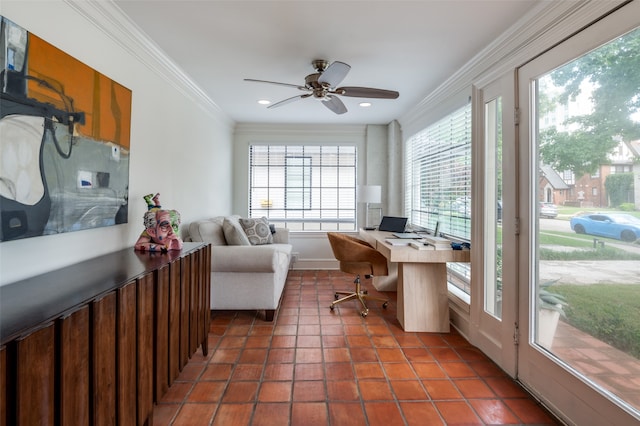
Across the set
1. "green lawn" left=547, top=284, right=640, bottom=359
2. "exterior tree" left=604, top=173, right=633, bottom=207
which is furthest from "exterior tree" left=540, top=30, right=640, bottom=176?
"green lawn" left=547, top=284, right=640, bottom=359

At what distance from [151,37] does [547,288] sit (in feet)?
10.7

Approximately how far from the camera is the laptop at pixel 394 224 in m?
3.97

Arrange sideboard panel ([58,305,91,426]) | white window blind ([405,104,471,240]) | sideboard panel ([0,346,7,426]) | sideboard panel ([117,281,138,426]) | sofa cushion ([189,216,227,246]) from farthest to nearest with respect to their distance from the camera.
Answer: sofa cushion ([189,216,227,246]) < white window blind ([405,104,471,240]) < sideboard panel ([117,281,138,426]) < sideboard panel ([58,305,91,426]) < sideboard panel ([0,346,7,426])

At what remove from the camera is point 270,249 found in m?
2.90

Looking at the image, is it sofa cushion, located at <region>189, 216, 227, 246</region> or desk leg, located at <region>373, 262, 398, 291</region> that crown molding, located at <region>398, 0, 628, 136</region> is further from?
sofa cushion, located at <region>189, 216, 227, 246</region>

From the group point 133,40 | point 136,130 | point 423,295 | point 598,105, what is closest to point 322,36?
Answer: point 133,40

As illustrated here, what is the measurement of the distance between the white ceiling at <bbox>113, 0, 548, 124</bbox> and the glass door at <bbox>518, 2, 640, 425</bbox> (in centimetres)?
58

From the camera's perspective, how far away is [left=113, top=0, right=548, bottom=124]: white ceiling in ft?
6.28

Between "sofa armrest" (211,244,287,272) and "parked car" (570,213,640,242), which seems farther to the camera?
"sofa armrest" (211,244,287,272)

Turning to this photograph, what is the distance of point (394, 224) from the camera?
407 centimetres

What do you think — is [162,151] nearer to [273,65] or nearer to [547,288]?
[273,65]

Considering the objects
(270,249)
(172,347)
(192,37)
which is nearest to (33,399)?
(172,347)

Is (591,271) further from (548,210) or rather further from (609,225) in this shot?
(548,210)

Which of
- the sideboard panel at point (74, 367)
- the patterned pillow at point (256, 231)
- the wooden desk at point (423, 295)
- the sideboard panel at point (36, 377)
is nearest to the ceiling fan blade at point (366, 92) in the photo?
the wooden desk at point (423, 295)
